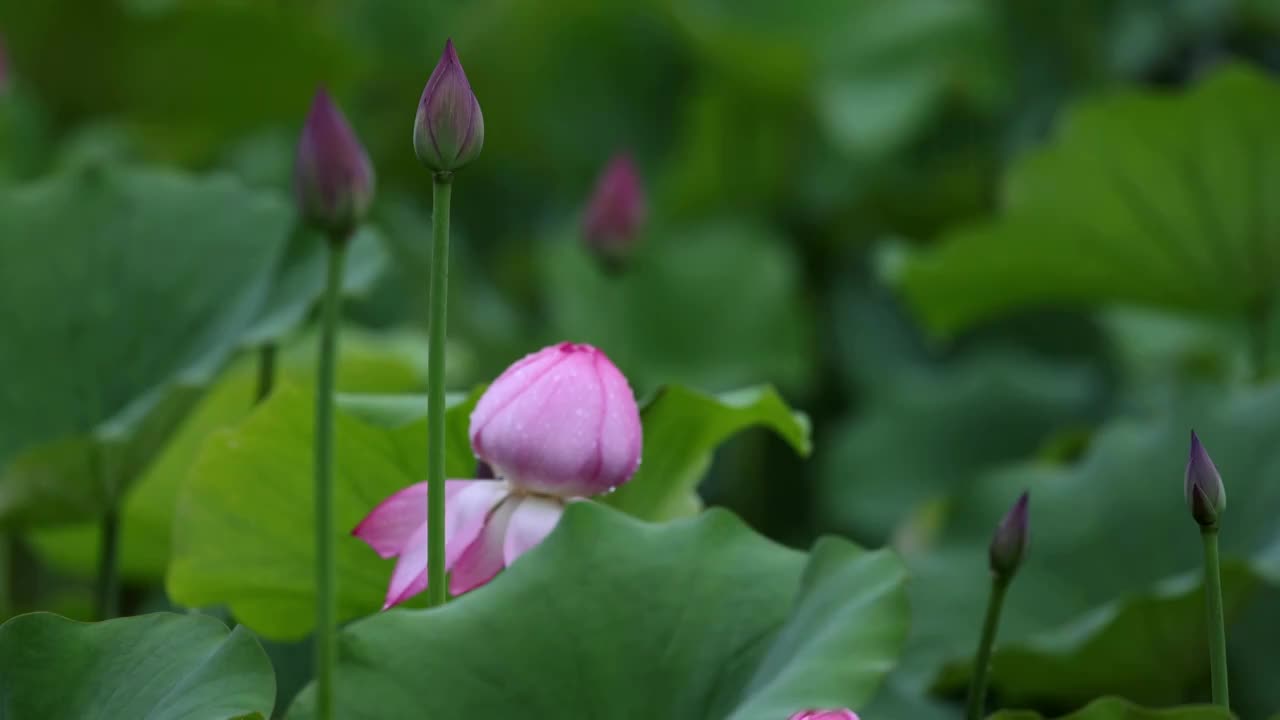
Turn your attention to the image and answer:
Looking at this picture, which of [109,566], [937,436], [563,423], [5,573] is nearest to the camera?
[563,423]

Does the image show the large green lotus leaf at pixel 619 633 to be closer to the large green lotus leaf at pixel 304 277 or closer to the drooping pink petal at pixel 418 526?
the drooping pink petal at pixel 418 526

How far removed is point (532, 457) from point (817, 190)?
153cm

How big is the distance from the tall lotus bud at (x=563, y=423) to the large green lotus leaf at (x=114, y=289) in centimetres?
29

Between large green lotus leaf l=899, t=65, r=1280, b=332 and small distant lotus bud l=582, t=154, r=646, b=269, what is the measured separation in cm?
A: 25

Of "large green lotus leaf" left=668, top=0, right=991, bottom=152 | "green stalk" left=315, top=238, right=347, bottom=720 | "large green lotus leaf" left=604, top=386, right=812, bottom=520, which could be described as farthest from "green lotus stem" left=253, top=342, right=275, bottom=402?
"large green lotus leaf" left=668, top=0, right=991, bottom=152

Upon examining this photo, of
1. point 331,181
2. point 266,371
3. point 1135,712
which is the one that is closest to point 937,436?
point 266,371

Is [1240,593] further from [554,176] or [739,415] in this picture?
[554,176]

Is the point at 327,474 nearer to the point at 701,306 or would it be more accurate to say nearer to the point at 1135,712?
the point at 1135,712

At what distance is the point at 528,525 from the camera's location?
0.58 metres

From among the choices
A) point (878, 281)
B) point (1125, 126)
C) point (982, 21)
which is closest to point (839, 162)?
point (878, 281)

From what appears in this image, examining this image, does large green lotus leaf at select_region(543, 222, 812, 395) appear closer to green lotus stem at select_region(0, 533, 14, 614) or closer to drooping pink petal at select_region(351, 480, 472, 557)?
green lotus stem at select_region(0, 533, 14, 614)

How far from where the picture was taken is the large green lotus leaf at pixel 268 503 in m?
0.69

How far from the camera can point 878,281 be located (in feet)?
6.70

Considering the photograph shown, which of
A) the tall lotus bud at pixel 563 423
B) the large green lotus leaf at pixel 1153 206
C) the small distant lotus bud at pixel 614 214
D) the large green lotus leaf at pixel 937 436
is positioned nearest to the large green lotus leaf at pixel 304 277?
the tall lotus bud at pixel 563 423
